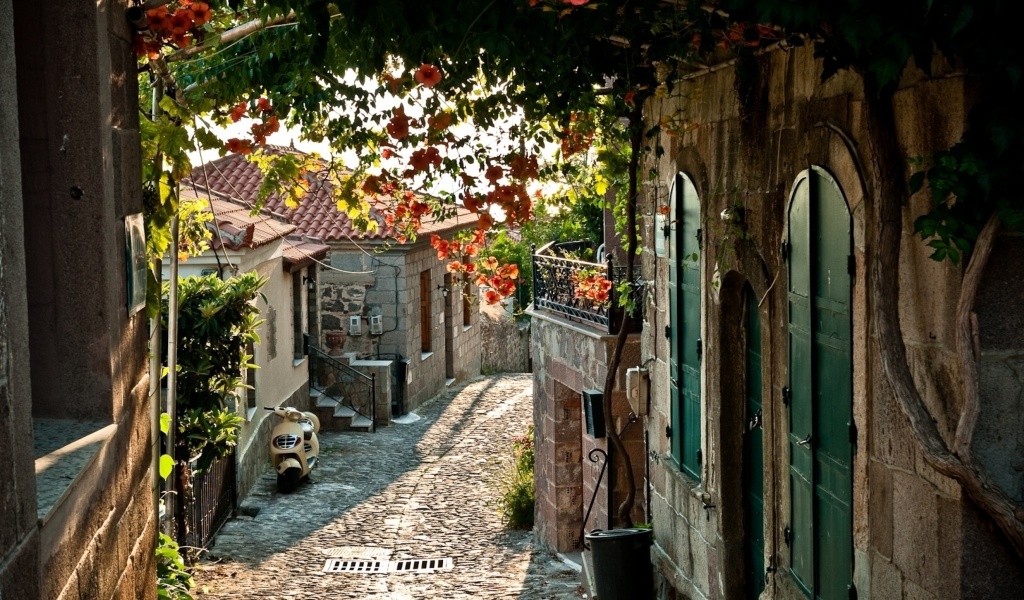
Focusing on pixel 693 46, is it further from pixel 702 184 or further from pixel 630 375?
pixel 630 375

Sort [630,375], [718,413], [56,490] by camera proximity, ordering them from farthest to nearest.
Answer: [630,375]
[718,413]
[56,490]

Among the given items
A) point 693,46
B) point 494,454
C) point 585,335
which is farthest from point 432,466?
point 693,46

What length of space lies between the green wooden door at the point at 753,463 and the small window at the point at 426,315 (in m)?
17.4

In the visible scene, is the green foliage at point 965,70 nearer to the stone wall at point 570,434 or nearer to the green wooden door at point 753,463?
the green wooden door at point 753,463

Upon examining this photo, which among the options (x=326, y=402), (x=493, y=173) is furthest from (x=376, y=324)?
(x=493, y=173)

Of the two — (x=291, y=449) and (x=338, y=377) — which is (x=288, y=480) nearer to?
(x=291, y=449)

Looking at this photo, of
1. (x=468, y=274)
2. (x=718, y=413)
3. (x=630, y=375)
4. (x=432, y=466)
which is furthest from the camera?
(x=432, y=466)

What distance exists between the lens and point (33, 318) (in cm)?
362

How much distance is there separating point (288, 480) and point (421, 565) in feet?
12.8

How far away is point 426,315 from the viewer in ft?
79.2

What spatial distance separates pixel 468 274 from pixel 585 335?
199 cm

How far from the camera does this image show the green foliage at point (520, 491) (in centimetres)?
1368

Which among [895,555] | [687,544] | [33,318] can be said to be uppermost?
[33,318]

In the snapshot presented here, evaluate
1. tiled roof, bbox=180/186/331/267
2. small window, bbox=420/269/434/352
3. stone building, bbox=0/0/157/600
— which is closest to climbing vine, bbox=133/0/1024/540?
stone building, bbox=0/0/157/600
